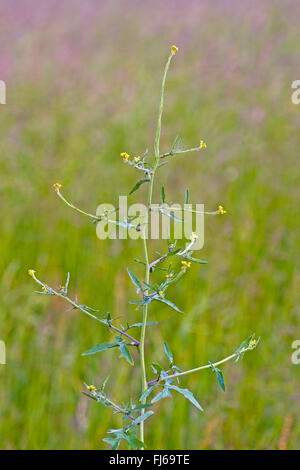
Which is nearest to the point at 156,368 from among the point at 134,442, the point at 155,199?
the point at 134,442

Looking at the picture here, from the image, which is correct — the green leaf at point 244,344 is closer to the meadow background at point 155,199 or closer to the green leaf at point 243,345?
the green leaf at point 243,345

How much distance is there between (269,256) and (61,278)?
0.80 meters

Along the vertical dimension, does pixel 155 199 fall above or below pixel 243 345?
above

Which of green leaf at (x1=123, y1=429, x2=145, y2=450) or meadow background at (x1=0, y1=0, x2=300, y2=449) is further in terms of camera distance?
A: meadow background at (x1=0, y1=0, x2=300, y2=449)

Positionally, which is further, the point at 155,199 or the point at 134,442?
the point at 155,199

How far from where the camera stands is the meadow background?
1.61 m

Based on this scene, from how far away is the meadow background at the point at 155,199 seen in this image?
1.61 metres

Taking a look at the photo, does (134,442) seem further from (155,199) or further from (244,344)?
(155,199)

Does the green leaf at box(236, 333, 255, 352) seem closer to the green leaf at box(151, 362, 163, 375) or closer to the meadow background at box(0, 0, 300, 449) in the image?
the green leaf at box(151, 362, 163, 375)

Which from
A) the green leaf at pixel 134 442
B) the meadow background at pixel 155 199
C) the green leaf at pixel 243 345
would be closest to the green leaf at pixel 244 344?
the green leaf at pixel 243 345

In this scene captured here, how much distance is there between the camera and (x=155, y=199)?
233 centimetres

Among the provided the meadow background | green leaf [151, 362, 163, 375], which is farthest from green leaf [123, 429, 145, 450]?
the meadow background

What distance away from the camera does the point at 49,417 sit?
62.6 inches
